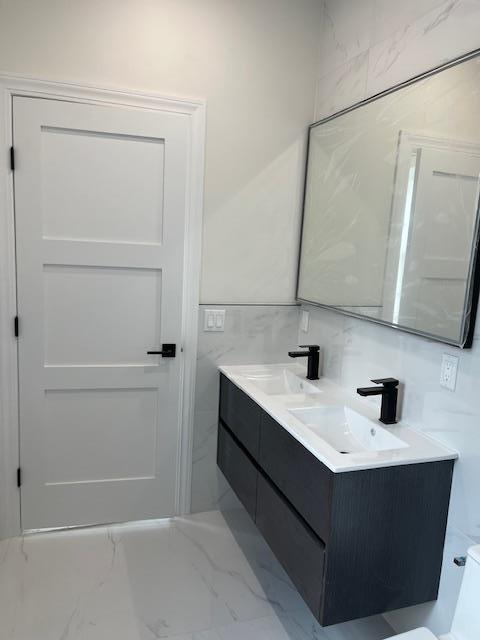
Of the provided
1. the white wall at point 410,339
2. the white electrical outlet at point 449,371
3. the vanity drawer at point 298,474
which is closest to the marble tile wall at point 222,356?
the white wall at point 410,339

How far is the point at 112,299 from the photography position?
2.43m

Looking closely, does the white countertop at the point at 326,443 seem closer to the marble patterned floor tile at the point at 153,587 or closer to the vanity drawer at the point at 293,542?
the vanity drawer at the point at 293,542

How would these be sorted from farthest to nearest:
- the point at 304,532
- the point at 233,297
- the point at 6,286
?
the point at 233,297 < the point at 6,286 < the point at 304,532

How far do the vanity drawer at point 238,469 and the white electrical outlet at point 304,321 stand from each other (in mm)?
697

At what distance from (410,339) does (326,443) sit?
1.74 ft

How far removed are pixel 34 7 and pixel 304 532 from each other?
244 cm

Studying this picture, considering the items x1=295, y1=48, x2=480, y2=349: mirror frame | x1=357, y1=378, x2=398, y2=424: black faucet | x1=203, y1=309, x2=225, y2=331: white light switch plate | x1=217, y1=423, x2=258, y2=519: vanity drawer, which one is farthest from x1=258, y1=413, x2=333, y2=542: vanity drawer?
x1=203, y1=309, x2=225, y2=331: white light switch plate

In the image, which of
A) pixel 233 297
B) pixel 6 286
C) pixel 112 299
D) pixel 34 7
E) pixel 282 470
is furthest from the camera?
pixel 233 297

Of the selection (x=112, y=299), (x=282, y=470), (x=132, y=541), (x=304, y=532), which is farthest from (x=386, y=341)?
(x=132, y=541)

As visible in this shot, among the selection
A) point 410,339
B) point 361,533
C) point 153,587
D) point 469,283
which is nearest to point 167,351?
point 153,587

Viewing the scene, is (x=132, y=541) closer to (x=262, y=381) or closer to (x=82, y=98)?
(x=262, y=381)

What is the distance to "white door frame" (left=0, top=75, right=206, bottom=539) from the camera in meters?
2.20

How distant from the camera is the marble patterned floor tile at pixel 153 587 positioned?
6.35 feet

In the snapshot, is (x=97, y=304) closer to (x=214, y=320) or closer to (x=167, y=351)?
(x=167, y=351)
